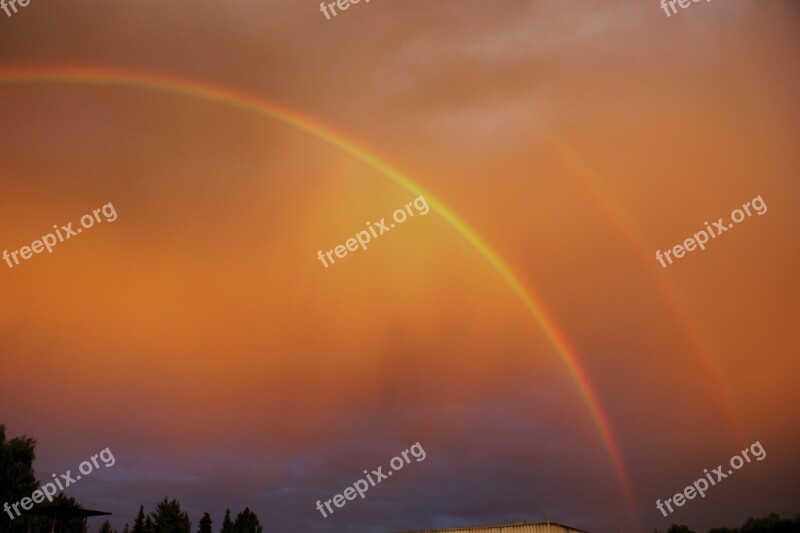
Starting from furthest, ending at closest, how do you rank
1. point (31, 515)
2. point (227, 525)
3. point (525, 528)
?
point (227, 525) < point (31, 515) < point (525, 528)

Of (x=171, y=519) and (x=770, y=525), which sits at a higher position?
(x=171, y=519)

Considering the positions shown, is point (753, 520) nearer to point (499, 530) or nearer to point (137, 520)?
point (499, 530)

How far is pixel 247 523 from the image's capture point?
314ft

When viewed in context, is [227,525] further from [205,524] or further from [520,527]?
[520,527]

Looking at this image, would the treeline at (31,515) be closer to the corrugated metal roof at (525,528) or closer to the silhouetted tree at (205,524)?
the silhouetted tree at (205,524)

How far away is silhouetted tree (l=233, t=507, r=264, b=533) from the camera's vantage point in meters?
94.7

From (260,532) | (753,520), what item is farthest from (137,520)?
(753,520)

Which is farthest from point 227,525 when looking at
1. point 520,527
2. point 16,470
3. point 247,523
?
point 520,527

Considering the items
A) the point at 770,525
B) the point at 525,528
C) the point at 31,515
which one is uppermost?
the point at 31,515

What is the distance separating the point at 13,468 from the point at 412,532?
52.6 m

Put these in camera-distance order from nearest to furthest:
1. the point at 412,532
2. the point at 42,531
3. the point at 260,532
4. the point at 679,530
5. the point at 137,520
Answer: the point at 412,532
the point at 42,531
the point at 137,520
the point at 260,532
the point at 679,530

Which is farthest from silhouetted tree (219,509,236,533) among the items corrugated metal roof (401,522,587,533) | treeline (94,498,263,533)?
corrugated metal roof (401,522,587,533)

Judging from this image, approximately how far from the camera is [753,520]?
98.1 metres

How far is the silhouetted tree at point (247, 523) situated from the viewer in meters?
94.7
